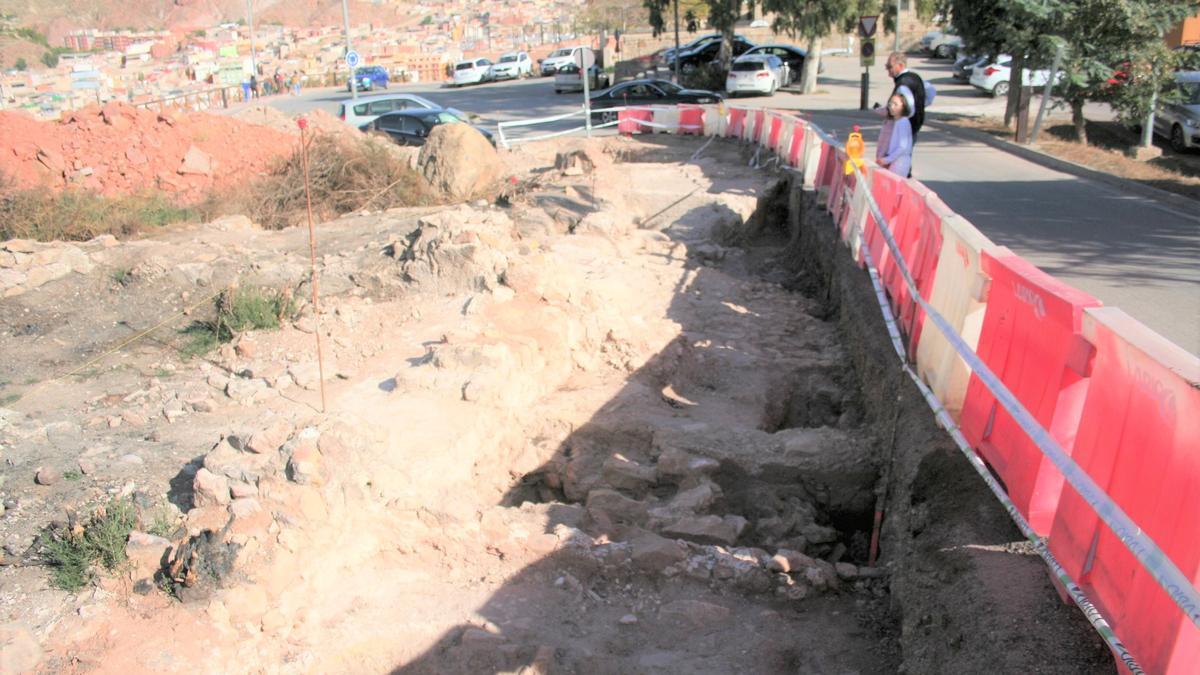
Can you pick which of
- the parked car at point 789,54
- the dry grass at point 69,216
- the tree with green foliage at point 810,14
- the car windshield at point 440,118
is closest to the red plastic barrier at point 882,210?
the dry grass at point 69,216

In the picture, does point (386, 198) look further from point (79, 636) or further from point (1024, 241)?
point (79, 636)

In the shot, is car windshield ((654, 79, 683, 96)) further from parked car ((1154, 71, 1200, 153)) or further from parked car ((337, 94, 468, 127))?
parked car ((1154, 71, 1200, 153))

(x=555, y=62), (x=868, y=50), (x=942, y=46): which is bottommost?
(x=555, y=62)

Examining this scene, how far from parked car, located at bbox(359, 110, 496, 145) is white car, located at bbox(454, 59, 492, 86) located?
31741mm

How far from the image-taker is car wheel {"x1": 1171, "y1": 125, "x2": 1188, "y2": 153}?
1959cm

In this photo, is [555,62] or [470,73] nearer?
[470,73]

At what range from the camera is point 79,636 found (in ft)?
13.8

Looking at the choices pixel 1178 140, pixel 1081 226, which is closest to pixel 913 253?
pixel 1081 226

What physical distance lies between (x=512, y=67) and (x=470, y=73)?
311cm

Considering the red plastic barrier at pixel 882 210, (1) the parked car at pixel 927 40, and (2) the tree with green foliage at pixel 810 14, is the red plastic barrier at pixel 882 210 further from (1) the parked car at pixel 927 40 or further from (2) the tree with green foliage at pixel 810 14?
(1) the parked car at pixel 927 40

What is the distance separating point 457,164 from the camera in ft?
54.5

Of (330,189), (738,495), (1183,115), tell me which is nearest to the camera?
(738,495)

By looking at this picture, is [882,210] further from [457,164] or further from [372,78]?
[372,78]

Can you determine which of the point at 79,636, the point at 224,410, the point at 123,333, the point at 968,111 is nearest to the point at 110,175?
the point at 123,333
